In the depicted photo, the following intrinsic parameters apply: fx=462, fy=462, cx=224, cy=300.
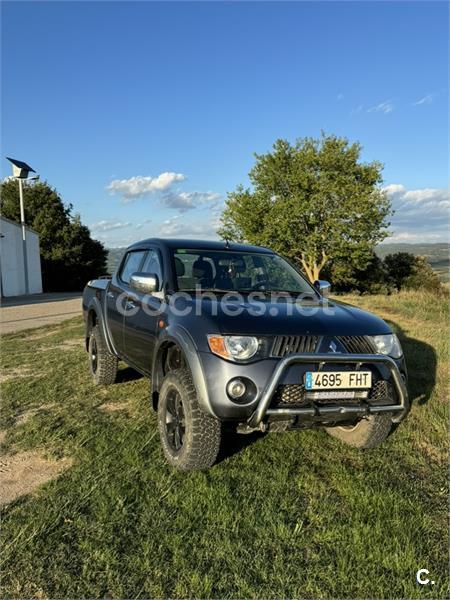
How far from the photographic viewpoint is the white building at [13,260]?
23.2 m

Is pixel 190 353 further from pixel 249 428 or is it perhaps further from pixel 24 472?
pixel 24 472

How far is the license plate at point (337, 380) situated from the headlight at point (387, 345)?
0.96 ft

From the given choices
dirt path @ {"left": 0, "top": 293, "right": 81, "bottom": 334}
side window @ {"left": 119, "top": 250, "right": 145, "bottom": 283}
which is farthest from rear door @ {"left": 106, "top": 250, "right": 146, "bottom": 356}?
dirt path @ {"left": 0, "top": 293, "right": 81, "bottom": 334}

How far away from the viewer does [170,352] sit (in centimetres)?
376

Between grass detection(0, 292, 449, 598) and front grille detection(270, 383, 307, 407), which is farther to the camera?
front grille detection(270, 383, 307, 407)

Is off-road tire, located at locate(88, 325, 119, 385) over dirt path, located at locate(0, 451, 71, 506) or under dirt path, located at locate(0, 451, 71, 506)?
over

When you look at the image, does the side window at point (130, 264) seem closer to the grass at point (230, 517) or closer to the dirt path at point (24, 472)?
the grass at point (230, 517)

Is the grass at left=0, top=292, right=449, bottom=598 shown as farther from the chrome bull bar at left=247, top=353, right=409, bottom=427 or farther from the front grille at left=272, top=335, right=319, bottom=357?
the front grille at left=272, top=335, right=319, bottom=357

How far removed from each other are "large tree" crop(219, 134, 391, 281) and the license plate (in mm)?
29065

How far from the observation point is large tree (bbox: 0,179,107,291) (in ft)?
122

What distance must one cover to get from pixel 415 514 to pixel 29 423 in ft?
10.9

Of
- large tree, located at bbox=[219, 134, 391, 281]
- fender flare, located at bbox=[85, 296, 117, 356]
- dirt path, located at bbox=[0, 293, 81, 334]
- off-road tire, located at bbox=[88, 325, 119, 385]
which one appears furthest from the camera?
large tree, located at bbox=[219, 134, 391, 281]

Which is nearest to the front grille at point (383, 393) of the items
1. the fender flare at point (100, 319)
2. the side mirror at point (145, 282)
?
the side mirror at point (145, 282)

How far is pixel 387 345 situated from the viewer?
3.34 metres
